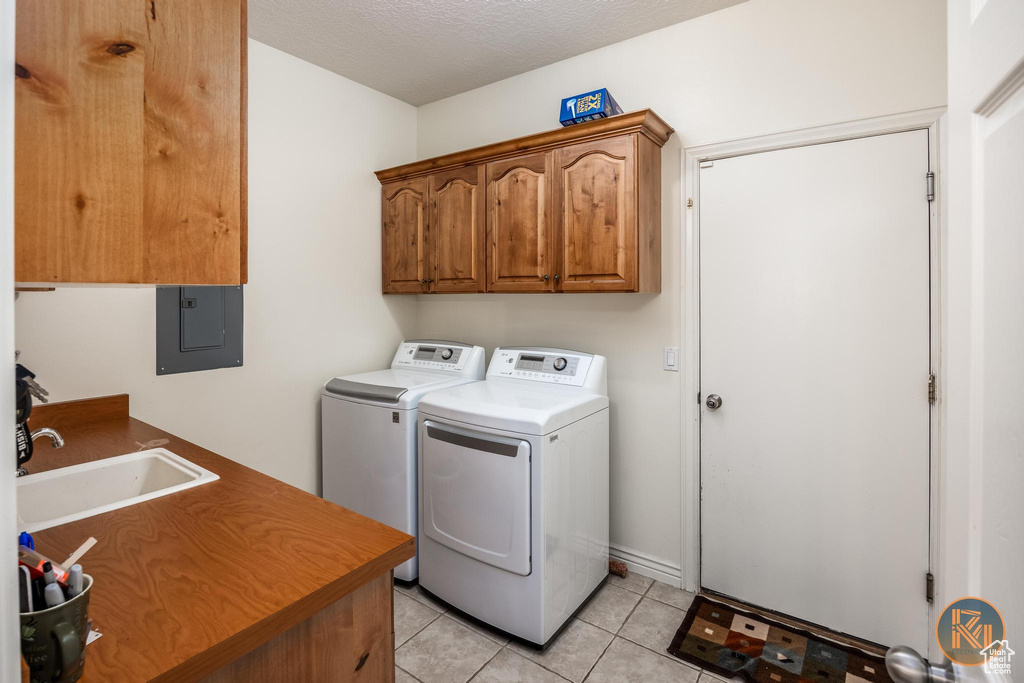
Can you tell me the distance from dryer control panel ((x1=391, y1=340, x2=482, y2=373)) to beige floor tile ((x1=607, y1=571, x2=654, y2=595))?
1342 mm

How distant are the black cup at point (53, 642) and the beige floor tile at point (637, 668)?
1.79 m

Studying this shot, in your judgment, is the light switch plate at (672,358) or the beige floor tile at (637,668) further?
the light switch plate at (672,358)

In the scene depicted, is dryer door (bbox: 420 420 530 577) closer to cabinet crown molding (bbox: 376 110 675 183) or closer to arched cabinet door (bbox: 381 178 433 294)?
arched cabinet door (bbox: 381 178 433 294)

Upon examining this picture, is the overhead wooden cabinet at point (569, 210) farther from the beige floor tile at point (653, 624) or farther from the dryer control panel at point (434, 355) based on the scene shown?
the beige floor tile at point (653, 624)

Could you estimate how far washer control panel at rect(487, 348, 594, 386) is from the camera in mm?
2535

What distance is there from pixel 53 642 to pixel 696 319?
2336 millimetres

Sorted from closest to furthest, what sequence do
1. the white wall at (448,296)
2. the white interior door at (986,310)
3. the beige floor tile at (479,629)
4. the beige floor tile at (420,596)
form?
the white interior door at (986,310) < the white wall at (448,296) < the beige floor tile at (479,629) < the beige floor tile at (420,596)

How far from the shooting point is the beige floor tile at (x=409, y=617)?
2.16 metres

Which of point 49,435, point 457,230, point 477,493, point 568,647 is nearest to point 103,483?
point 49,435

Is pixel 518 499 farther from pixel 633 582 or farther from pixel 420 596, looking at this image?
pixel 633 582

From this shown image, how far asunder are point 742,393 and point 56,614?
233cm

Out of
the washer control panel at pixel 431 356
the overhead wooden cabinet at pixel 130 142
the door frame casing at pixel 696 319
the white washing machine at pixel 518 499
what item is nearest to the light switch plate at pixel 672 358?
the door frame casing at pixel 696 319

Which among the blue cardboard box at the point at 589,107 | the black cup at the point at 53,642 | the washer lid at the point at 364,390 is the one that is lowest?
the black cup at the point at 53,642

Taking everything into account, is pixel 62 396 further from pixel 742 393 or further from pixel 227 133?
pixel 742 393
